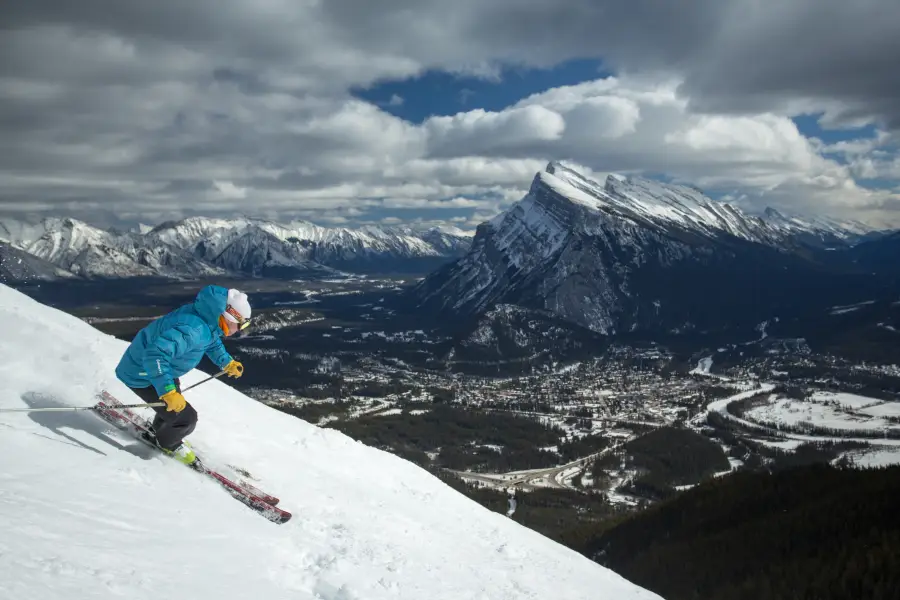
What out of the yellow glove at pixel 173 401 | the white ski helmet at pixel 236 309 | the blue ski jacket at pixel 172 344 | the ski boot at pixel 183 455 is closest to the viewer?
the yellow glove at pixel 173 401

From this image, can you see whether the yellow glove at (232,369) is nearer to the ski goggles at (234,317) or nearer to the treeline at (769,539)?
the ski goggles at (234,317)

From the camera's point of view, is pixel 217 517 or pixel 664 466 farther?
pixel 664 466

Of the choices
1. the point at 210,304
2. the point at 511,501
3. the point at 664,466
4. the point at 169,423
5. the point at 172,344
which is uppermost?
the point at 210,304

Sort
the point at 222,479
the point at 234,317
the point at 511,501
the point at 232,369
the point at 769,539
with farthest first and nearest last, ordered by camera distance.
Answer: the point at 511,501 → the point at 769,539 → the point at 232,369 → the point at 234,317 → the point at 222,479

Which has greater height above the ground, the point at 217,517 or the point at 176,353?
the point at 176,353

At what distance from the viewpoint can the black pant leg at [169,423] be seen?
1473cm

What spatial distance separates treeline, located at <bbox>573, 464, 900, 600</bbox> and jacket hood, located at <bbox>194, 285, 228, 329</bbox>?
186ft

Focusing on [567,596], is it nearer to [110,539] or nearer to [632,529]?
[110,539]

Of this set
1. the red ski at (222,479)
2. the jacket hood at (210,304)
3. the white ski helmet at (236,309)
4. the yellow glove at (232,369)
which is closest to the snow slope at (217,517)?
the red ski at (222,479)

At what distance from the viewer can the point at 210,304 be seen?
49.3 ft

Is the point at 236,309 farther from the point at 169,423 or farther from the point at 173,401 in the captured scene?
the point at 169,423

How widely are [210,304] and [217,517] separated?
531 cm

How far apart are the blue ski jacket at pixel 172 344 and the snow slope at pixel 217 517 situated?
183cm

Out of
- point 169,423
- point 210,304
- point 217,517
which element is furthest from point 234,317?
point 217,517
